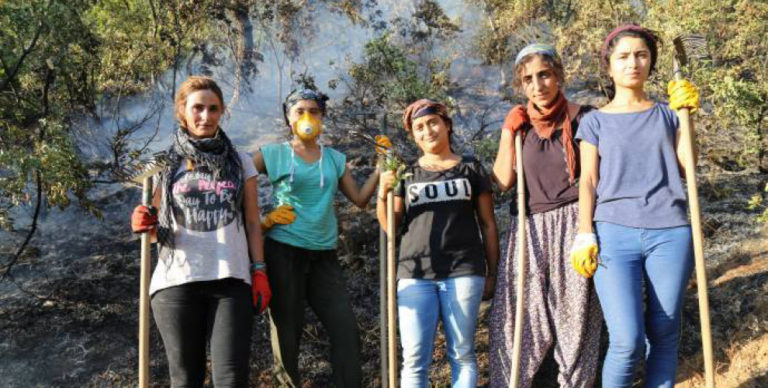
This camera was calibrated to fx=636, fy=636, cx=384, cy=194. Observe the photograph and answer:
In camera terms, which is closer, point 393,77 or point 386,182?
point 386,182

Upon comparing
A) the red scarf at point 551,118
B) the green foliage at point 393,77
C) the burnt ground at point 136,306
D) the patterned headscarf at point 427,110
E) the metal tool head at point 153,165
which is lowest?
the burnt ground at point 136,306

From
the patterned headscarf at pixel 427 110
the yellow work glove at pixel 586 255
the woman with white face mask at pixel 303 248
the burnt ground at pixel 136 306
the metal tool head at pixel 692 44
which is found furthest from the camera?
the burnt ground at pixel 136 306

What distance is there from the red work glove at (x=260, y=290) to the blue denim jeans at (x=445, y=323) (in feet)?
2.53

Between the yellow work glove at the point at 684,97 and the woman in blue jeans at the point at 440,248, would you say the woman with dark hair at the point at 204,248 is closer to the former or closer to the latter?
the woman in blue jeans at the point at 440,248

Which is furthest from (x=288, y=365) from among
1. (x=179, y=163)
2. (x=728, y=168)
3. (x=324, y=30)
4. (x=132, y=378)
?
(x=728, y=168)

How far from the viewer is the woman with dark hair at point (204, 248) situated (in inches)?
123

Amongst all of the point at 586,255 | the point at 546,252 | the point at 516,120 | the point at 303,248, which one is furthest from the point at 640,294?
the point at 303,248

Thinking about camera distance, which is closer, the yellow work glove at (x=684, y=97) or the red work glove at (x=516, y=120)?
the yellow work glove at (x=684, y=97)

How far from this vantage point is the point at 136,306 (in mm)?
5168

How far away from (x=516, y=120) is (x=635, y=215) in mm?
852

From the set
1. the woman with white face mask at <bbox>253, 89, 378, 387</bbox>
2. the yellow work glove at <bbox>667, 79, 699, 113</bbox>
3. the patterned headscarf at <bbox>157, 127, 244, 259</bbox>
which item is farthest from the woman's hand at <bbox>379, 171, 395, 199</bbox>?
the yellow work glove at <bbox>667, 79, 699, 113</bbox>

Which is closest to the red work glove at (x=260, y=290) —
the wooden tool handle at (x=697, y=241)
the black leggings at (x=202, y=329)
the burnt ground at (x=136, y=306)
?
the black leggings at (x=202, y=329)

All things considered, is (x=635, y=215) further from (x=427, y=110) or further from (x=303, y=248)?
(x=303, y=248)

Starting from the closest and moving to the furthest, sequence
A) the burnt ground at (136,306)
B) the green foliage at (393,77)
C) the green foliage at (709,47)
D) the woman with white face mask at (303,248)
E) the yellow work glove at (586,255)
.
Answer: the yellow work glove at (586,255) → the woman with white face mask at (303,248) → the burnt ground at (136,306) → the green foliage at (709,47) → the green foliage at (393,77)
